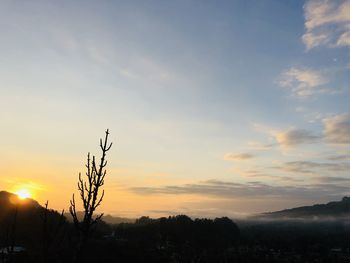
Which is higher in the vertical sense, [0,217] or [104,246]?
[0,217]

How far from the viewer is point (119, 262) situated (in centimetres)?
Result: 14162

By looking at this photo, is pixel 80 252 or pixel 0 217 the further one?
pixel 0 217

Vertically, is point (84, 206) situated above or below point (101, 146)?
below

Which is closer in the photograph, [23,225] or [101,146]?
[101,146]

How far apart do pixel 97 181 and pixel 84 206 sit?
3.78ft

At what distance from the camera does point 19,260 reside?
75062mm

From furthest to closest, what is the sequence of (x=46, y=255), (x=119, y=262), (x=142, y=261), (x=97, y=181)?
1. (x=142, y=261)
2. (x=119, y=262)
3. (x=97, y=181)
4. (x=46, y=255)

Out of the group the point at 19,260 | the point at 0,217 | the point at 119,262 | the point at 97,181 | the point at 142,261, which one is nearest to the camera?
the point at 97,181

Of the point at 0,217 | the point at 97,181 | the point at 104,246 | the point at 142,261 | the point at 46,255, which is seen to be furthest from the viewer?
the point at 0,217

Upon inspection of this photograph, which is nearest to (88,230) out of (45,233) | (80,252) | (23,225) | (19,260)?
(80,252)

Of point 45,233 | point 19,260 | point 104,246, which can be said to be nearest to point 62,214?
point 45,233

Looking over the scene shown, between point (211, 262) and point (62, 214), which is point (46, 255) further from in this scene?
point (211, 262)

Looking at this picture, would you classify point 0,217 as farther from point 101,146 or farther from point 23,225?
point 101,146

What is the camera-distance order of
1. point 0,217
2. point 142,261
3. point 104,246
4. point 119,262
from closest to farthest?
point 119,262 → point 142,261 → point 104,246 → point 0,217
